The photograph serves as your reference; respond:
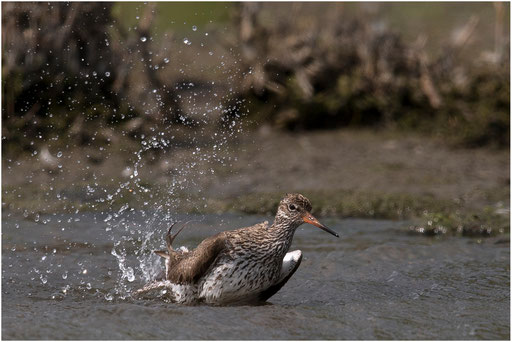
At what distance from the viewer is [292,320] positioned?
5.85m

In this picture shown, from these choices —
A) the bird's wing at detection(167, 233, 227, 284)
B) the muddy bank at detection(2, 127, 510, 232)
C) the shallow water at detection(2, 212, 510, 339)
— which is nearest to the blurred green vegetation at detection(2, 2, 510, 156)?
the muddy bank at detection(2, 127, 510, 232)

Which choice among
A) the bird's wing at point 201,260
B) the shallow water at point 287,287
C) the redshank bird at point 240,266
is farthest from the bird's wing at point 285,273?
the bird's wing at point 201,260

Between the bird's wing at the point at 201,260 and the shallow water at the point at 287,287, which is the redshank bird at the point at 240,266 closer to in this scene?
the bird's wing at the point at 201,260

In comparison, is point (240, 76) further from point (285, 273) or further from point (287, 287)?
point (285, 273)

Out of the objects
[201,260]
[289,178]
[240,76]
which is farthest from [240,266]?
[240,76]

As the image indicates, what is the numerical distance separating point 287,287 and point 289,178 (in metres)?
2.86

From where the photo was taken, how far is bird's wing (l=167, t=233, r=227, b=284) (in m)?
6.15

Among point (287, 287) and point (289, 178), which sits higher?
point (289, 178)

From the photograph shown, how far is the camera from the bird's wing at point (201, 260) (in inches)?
242

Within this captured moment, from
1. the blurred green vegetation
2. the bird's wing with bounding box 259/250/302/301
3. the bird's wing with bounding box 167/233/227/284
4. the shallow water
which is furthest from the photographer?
the blurred green vegetation

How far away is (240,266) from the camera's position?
6.20 meters

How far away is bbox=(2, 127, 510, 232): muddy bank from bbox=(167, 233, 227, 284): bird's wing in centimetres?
233

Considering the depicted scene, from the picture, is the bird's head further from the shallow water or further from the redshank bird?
the shallow water

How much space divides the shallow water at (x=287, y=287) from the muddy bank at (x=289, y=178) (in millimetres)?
356
